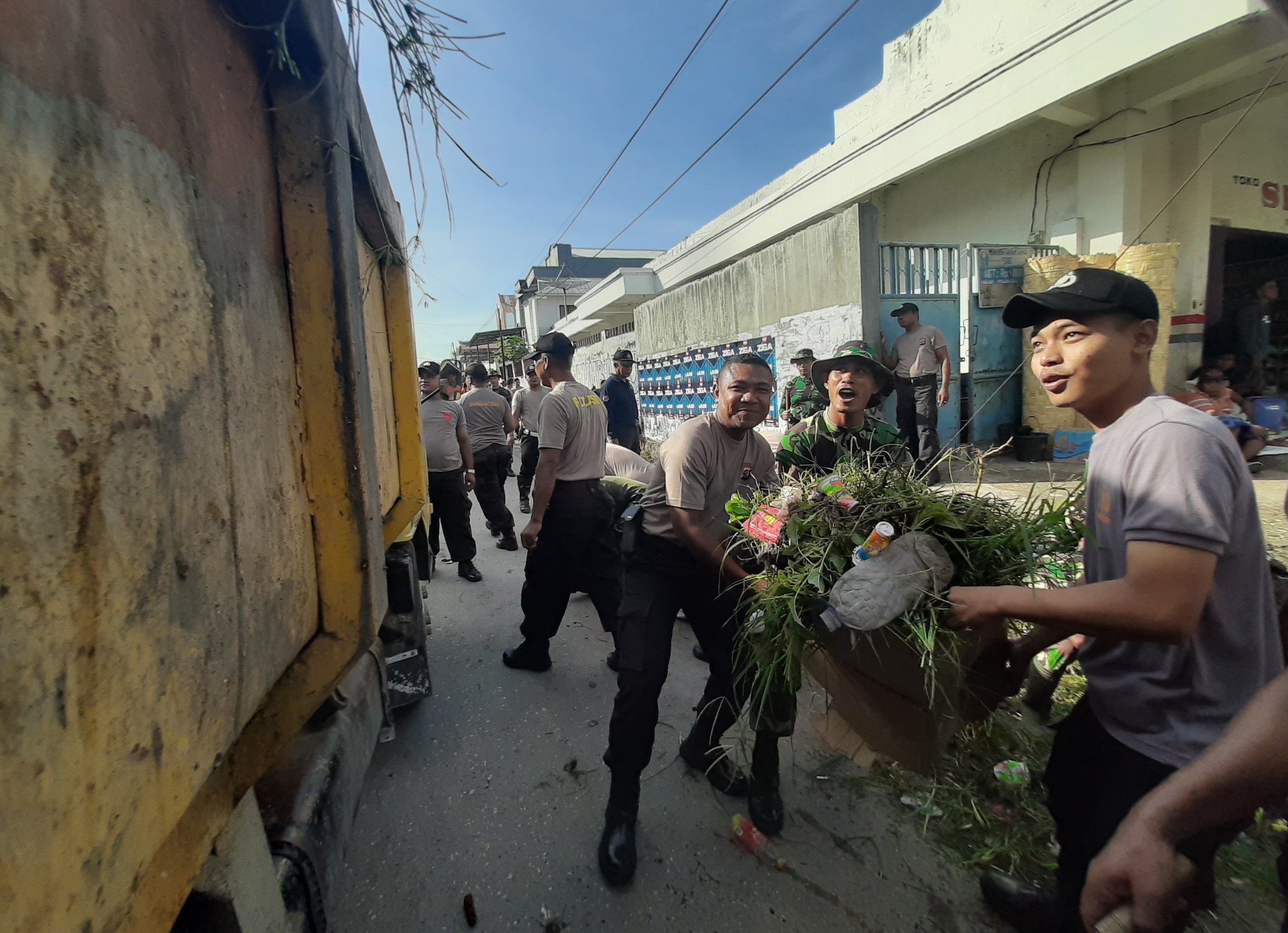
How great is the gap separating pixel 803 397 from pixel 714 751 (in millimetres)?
3818

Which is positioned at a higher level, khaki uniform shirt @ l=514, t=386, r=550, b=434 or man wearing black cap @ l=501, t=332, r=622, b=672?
khaki uniform shirt @ l=514, t=386, r=550, b=434

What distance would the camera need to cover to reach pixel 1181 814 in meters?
0.99

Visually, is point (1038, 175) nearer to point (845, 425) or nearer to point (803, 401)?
point (803, 401)

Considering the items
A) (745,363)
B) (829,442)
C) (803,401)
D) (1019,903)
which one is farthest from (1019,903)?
(803,401)

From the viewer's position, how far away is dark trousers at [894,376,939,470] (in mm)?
6637

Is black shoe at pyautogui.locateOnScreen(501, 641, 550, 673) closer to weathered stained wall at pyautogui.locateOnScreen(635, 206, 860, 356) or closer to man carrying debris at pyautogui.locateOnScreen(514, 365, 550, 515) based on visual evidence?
man carrying debris at pyautogui.locateOnScreen(514, 365, 550, 515)

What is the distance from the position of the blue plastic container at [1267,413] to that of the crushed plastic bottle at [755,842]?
930 cm

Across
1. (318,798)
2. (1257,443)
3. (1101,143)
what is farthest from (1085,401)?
(1101,143)

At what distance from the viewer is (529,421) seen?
6352mm

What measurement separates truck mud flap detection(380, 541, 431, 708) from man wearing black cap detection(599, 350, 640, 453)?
5.14 metres

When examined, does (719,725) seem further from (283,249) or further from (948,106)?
(948,106)

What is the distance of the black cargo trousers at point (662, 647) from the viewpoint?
2207 mm

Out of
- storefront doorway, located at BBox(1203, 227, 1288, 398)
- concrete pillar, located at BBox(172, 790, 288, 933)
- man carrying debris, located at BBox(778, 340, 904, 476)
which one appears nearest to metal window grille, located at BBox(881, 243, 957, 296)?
storefront doorway, located at BBox(1203, 227, 1288, 398)

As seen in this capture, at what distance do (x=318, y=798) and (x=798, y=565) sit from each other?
1.34m
